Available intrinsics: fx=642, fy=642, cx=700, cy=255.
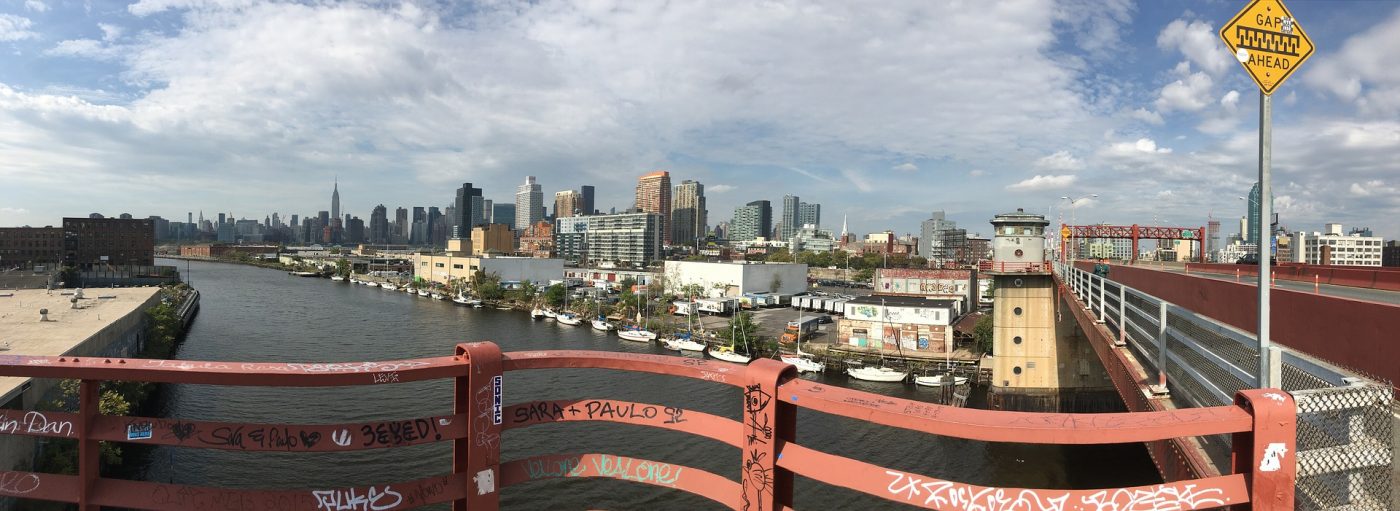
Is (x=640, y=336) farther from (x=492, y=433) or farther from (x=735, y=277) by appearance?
(x=492, y=433)

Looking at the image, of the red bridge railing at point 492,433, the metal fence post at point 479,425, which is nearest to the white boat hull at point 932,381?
the red bridge railing at point 492,433

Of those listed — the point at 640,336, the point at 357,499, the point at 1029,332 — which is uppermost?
the point at 357,499

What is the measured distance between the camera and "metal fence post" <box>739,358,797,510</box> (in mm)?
2654

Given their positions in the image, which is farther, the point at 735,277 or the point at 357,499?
the point at 735,277

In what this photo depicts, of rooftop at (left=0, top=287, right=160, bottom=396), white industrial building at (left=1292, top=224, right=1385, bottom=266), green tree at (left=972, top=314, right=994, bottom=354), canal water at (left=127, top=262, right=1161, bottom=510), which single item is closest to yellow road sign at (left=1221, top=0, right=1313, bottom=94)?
canal water at (left=127, top=262, right=1161, bottom=510)

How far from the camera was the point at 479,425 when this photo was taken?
9.42 feet

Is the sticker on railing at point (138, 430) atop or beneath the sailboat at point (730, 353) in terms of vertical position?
atop

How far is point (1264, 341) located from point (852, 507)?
11861 millimetres

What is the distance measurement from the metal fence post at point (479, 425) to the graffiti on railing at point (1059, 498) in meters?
1.80

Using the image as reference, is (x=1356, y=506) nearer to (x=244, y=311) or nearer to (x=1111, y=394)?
(x=1111, y=394)

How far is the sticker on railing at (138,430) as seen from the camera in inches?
112

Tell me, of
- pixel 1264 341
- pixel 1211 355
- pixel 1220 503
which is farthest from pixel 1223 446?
pixel 1220 503

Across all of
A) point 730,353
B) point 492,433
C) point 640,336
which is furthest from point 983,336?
point 492,433

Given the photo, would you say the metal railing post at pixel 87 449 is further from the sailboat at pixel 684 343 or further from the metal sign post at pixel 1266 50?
the sailboat at pixel 684 343
